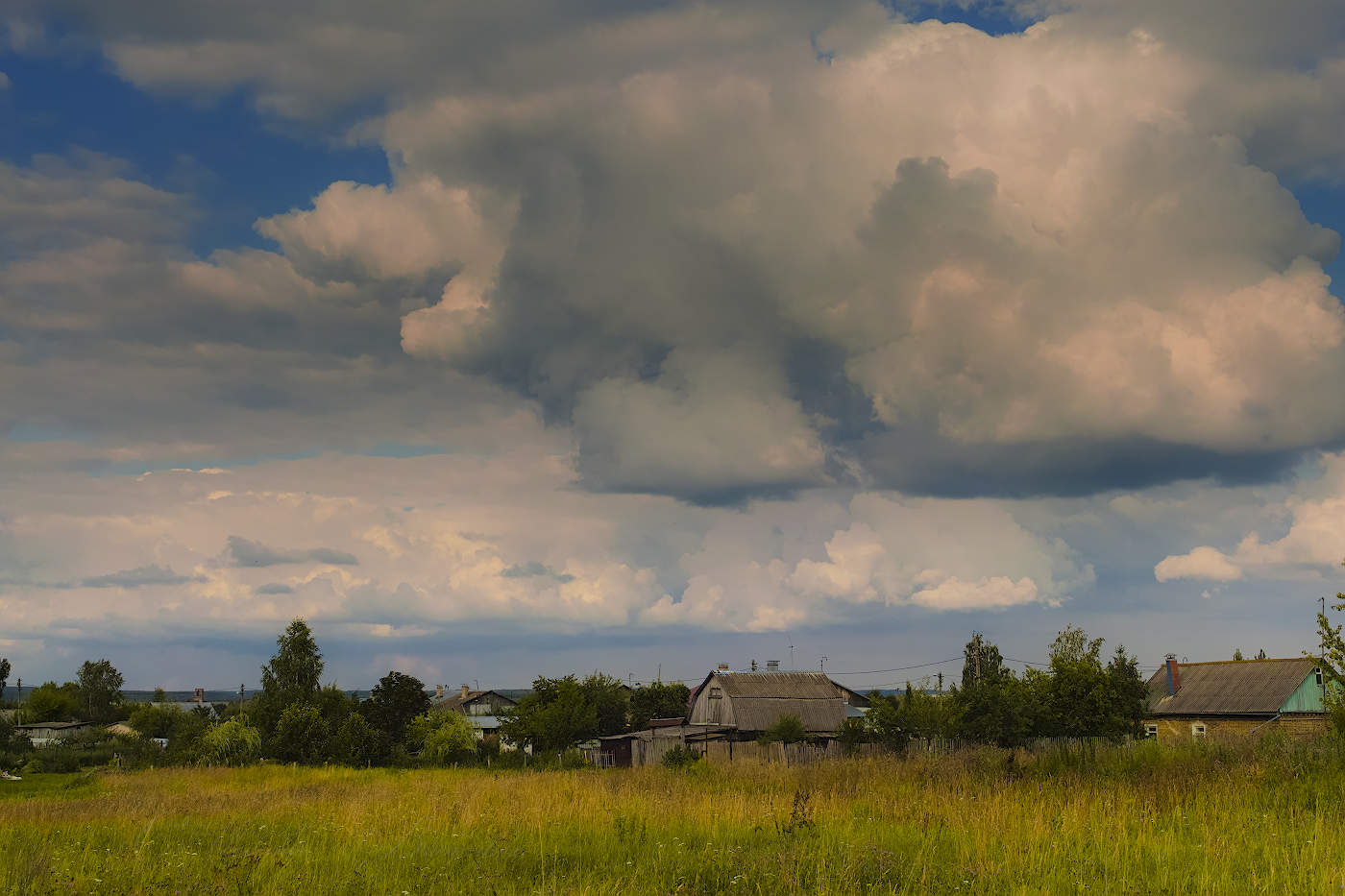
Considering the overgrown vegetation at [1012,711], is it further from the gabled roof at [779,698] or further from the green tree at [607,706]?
the green tree at [607,706]

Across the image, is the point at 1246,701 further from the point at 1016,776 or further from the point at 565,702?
the point at 1016,776

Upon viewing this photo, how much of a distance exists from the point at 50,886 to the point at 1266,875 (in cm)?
1318

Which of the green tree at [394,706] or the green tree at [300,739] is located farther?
the green tree at [394,706]

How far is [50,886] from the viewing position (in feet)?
34.4

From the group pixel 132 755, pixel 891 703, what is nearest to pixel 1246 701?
pixel 891 703

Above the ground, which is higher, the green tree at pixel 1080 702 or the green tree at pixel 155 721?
the green tree at pixel 1080 702

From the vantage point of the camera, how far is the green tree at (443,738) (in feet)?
162

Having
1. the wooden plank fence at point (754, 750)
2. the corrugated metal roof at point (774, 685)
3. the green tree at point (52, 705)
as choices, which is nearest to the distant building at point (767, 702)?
the corrugated metal roof at point (774, 685)

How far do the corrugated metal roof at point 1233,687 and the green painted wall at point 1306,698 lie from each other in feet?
0.90

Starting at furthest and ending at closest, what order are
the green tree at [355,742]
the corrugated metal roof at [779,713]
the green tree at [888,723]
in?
1. the corrugated metal roof at [779,713]
2. the green tree at [355,742]
3. the green tree at [888,723]

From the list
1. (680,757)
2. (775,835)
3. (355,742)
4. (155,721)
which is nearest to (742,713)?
(680,757)

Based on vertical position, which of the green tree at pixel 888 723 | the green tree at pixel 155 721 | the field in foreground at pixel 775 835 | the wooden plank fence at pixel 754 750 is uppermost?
the field in foreground at pixel 775 835

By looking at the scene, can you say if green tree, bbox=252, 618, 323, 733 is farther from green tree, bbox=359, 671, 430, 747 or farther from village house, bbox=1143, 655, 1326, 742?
village house, bbox=1143, 655, 1326, 742

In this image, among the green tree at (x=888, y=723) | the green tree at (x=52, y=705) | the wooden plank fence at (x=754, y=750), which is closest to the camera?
the wooden plank fence at (x=754, y=750)
